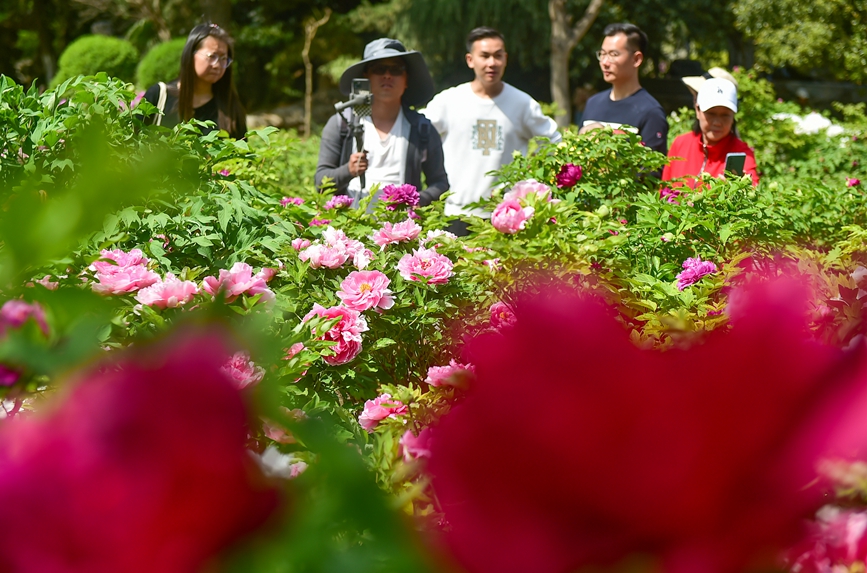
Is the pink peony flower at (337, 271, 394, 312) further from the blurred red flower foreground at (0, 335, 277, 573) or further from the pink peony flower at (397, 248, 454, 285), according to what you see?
the blurred red flower foreground at (0, 335, 277, 573)

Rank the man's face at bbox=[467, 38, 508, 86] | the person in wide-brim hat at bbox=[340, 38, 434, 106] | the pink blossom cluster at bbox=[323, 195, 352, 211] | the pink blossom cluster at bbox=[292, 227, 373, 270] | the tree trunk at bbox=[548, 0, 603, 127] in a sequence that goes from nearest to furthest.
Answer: the pink blossom cluster at bbox=[292, 227, 373, 270], the pink blossom cluster at bbox=[323, 195, 352, 211], the person in wide-brim hat at bbox=[340, 38, 434, 106], the man's face at bbox=[467, 38, 508, 86], the tree trunk at bbox=[548, 0, 603, 127]

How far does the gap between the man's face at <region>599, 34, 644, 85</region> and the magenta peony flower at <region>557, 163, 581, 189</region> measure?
1.86 m

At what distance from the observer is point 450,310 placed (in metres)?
2.68

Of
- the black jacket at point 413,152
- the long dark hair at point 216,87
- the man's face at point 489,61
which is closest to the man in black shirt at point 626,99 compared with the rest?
the man's face at point 489,61

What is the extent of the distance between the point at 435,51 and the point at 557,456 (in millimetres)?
20018

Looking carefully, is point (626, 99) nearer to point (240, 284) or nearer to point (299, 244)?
point (299, 244)

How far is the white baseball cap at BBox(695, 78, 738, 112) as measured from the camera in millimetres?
4820

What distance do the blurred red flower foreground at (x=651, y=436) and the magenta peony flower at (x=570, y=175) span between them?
347cm

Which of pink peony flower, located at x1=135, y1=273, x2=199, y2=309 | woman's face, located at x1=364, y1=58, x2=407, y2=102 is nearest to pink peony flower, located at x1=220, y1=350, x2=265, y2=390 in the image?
pink peony flower, located at x1=135, y1=273, x2=199, y2=309

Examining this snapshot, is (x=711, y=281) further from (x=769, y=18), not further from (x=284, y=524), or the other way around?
(x=769, y=18)

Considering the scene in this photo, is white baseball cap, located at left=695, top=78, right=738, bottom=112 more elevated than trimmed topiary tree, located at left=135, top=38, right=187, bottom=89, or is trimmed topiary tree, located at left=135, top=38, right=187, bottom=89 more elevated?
white baseball cap, located at left=695, top=78, right=738, bottom=112

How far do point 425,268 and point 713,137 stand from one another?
9.34 ft

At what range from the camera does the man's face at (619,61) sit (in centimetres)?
535

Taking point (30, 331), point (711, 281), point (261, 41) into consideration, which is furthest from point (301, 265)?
point (261, 41)
